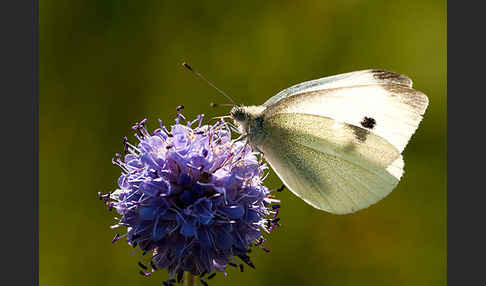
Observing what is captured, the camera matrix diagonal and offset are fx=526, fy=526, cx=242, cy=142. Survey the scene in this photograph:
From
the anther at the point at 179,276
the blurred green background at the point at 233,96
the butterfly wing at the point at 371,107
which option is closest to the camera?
the anther at the point at 179,276

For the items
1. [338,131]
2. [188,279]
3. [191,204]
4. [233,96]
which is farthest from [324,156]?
[233,96]

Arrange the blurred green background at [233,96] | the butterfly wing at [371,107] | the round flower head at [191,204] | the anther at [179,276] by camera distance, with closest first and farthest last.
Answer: the round flower head at [191,204]
the anther at [179,276]
the butterfly wing at [371,107]
the blurred green background at [233,96]

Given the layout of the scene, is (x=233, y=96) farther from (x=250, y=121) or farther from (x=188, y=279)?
(x=188, y=279)

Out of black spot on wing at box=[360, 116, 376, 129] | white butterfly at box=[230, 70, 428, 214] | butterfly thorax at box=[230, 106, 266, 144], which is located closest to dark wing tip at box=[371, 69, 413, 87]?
white butterfly at box=[230, 70, 428, 214]

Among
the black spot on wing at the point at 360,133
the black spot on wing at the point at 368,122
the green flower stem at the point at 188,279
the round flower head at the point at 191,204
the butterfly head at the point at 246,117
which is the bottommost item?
the green flower stem at the point at 188,279

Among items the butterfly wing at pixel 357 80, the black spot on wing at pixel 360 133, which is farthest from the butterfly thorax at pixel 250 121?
the black spot on wing at pixel 360 133

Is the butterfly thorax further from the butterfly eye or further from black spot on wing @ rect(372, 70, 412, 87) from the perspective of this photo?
black spot on wing @ rect(372, 70, 412, 87)

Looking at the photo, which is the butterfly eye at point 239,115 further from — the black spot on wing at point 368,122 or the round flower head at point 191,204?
the black spot on wing at point 368,122
